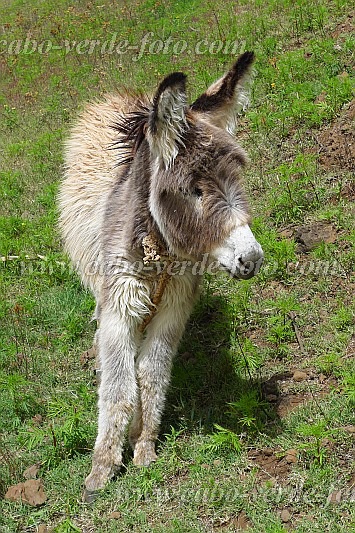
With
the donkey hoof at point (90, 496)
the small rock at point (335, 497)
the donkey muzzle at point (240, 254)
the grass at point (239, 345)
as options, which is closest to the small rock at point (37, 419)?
the grass at point (239, 345)

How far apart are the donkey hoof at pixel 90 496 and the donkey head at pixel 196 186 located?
5.27ft

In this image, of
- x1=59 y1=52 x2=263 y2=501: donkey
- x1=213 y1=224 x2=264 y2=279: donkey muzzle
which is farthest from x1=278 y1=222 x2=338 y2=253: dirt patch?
x1=213 y1=224 x2=264 y2=279: donkey muzzle

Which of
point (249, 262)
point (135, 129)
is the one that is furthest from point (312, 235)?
point (249, 262)

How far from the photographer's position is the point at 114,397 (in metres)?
4.29

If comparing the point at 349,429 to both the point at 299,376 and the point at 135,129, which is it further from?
the point at 135,129

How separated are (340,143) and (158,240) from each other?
355 cm

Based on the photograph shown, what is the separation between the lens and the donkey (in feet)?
12.3

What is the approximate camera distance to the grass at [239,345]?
398 centimetres

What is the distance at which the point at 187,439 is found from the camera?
14.9 ft

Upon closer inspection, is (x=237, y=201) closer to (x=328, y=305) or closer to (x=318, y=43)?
(x=328, y=305)

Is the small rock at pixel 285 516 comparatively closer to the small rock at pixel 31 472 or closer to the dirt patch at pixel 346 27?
the small rock at pixel 31 472

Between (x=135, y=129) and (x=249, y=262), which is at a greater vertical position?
(x=135, y=129)

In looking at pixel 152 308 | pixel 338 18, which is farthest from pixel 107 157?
pixel 338 18

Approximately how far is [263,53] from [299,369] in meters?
5.92
